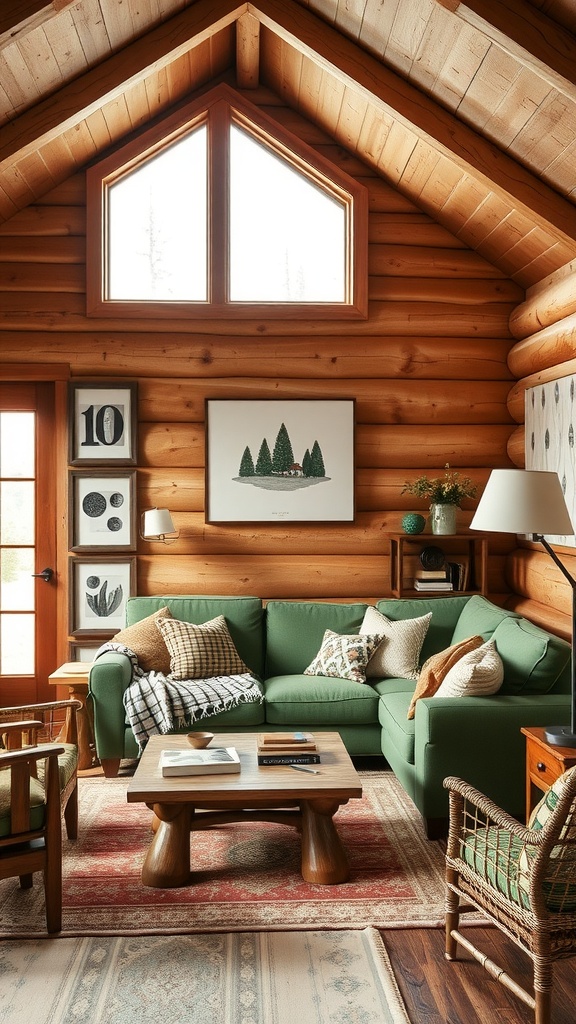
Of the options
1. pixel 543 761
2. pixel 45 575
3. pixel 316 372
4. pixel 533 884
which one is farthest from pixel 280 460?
pixel 533 884

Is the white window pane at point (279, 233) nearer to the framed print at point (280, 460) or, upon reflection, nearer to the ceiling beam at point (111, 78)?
the framed print at point (280, 460)

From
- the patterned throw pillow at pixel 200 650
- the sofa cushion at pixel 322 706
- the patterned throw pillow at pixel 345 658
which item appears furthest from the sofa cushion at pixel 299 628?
the sofa cushion at pixel 322 706

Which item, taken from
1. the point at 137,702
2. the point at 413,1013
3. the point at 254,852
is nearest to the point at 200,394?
the point at 137,702

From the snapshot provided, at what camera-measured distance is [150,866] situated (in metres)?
3.43

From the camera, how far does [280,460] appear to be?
572cm

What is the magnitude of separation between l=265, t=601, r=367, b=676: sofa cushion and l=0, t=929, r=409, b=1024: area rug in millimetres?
2327

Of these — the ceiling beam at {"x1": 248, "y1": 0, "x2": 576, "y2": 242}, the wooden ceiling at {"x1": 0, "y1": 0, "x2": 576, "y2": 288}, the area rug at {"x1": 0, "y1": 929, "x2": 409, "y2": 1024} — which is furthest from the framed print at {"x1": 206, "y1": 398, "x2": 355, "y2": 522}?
the area rug at {"x1": 0, "y1": 929, "x2": 409, "y2": 1024}

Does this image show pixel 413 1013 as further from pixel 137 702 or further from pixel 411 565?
pixel 411 565

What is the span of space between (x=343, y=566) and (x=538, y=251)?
90.8 inches

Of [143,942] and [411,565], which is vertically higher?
[411,565]

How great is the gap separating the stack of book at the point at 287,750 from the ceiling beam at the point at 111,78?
3263 mm

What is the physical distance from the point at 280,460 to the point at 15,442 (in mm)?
1752

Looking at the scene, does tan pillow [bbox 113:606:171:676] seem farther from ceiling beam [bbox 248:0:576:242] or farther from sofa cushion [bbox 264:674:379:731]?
ceiling beam [bbox 248:0:576:242]

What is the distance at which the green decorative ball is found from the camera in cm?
553
